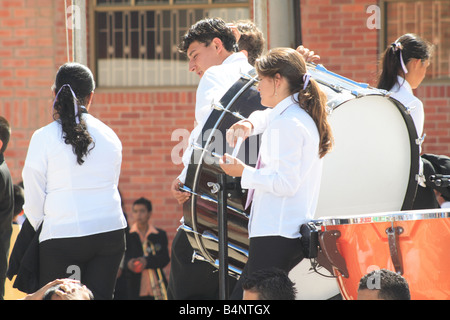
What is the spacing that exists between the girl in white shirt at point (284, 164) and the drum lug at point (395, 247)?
1.10ft

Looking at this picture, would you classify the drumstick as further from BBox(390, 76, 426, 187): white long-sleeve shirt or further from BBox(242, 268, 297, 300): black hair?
BBox(390, 76, 426, 187): white long-sleeve shirt

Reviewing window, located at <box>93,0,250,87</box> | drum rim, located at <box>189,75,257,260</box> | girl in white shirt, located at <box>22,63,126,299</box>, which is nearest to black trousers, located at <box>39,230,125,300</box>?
girl in white shirt, located at <box>22,63,126,299</box>

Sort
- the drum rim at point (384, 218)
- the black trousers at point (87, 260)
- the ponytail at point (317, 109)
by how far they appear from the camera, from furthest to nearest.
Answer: the black trousers at point (87, 260), the ponytail at point (317, 109), the drum rim at point (384, 218)

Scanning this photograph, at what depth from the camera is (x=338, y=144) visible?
372 cm

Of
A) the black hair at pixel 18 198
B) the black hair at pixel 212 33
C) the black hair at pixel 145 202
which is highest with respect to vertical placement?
the black hair at pixel 212 33

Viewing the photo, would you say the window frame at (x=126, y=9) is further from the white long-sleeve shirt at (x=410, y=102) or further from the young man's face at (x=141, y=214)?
the white long-sleeve shirt at (x=410, y=102)

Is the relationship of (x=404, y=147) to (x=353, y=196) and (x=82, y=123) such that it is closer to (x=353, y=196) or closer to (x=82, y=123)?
(x=353, y=196)

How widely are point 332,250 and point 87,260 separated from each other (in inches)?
51.6

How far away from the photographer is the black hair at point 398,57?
4445 millimetres

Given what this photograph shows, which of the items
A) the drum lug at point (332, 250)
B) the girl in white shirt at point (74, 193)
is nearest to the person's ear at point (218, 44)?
the girl in white shirt at point (74, 193)
